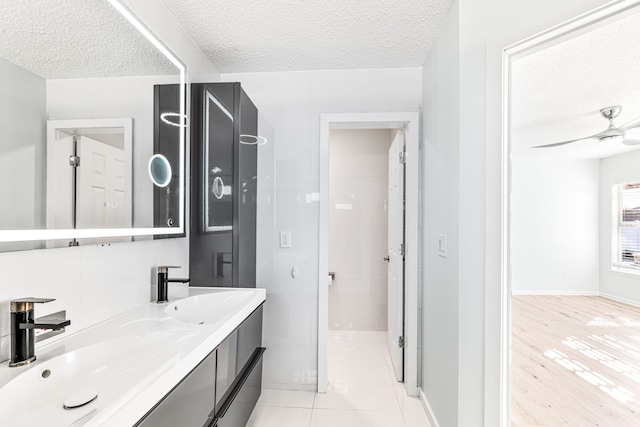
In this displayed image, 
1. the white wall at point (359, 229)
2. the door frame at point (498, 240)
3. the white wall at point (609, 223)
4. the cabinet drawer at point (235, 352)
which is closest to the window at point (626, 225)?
the white wall at point (609, 223)

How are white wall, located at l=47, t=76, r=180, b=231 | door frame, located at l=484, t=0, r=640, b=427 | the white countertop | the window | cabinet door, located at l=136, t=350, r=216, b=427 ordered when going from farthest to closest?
the window
door frame, located at l=484, t=0, r=640, b=427
white wall, located at l=47, t=76, r=180, b=231
cabinet door, located at l=136, t=350, r=216, b=427
the white countertop

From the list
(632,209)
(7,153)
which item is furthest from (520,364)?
(7,153)

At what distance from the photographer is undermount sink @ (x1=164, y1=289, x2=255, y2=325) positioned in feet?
5.00

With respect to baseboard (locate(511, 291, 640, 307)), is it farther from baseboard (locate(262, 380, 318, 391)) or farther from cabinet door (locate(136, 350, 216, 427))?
cabinet door (locate(136, 350, 216, 427))

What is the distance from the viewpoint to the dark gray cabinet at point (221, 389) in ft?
2.83

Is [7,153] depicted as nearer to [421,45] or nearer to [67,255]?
[67,255]

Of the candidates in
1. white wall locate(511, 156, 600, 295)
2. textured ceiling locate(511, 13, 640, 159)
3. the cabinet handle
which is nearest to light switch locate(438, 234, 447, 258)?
textured ceiling locate(511, 13, 640, 159)

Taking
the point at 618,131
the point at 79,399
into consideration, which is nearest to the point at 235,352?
the point at 79,399

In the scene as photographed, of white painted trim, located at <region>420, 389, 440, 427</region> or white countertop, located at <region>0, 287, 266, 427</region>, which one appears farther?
white painted trim, located at <region>420, 389, 440, 427</region>

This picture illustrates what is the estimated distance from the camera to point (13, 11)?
2.89 feet

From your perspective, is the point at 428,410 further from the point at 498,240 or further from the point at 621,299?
the point at 621,299

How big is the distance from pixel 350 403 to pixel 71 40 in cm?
246

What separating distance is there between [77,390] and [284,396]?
1782mm

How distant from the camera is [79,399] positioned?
0.72m
